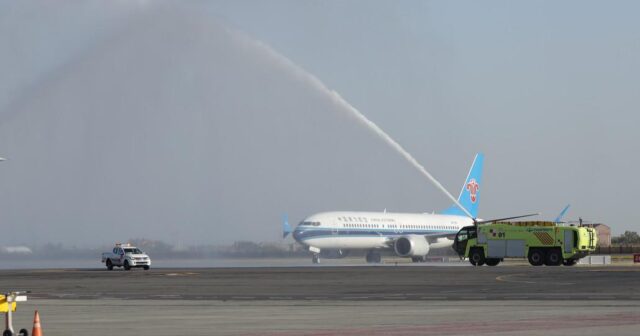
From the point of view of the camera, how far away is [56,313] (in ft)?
118

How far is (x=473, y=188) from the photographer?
135250 mm

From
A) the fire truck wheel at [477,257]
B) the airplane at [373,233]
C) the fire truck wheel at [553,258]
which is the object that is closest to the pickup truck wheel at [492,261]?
the fire truck wheel at [477,257]

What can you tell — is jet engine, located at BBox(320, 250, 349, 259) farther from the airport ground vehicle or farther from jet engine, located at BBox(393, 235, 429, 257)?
the airport ground vehicle

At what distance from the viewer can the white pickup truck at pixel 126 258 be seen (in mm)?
90625

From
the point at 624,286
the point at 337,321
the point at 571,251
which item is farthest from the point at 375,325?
the point at 571,251

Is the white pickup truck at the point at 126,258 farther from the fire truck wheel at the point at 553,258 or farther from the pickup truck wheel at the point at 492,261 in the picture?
the fire truck wheel at the point at 553,258

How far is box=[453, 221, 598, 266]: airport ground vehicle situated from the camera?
88.5 metres

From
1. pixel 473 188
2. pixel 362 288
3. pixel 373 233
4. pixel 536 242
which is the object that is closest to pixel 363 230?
pixel 373 233

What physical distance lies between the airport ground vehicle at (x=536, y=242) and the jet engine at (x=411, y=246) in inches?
1011

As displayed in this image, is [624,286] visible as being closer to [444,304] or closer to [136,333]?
[444,304]

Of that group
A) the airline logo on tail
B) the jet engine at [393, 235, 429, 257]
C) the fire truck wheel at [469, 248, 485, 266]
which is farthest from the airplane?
the fire truck wheel at [469, 248, 485, 266]

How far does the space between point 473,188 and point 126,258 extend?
54.7m

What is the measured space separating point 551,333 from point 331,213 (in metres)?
91.4

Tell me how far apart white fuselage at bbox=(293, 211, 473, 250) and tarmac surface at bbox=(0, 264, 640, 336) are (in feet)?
178
